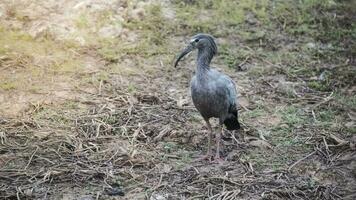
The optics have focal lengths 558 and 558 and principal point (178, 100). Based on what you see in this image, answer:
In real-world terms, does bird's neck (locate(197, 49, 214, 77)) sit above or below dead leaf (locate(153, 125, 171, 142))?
above

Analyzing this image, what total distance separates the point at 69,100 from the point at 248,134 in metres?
2.15

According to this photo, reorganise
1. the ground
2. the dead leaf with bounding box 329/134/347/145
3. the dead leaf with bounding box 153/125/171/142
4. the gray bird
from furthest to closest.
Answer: the dead leaf with bounding box 153/125/171/142 → the dead leaf with bounding box 329/134/347/145 → the gray bird → the ground

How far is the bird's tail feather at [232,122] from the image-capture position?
19.9 ft

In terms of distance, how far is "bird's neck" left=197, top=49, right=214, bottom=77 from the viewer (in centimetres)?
580

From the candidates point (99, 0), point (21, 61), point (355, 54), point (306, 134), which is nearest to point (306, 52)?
point (355, 54)

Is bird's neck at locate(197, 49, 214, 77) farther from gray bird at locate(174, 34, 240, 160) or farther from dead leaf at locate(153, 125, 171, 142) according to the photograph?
dead leaf at locate(153, 125, 171, 142)

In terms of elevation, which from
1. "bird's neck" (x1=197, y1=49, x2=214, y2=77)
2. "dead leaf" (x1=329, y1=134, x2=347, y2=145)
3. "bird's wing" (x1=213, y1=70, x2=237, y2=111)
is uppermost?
"bird's neck" (x1=197, y1=49, x2=214, y2=77)

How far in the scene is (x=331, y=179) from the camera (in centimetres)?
543

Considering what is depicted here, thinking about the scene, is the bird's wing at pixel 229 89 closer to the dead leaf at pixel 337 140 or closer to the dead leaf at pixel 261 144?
the dead leaf at pixel 261 144

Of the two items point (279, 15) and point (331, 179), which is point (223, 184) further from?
point (279, 15)

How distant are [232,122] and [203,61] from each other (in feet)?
2.53

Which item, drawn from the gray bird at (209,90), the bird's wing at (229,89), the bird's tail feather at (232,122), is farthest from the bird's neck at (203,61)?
the bird's tail feather at (232,122)

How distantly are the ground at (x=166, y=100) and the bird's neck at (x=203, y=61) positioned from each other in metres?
0.80

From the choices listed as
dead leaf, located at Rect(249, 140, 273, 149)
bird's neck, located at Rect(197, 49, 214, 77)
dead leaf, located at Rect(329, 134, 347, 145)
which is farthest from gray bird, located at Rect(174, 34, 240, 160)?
dead leaf, located at Rect(329, 134, 347, 145)
